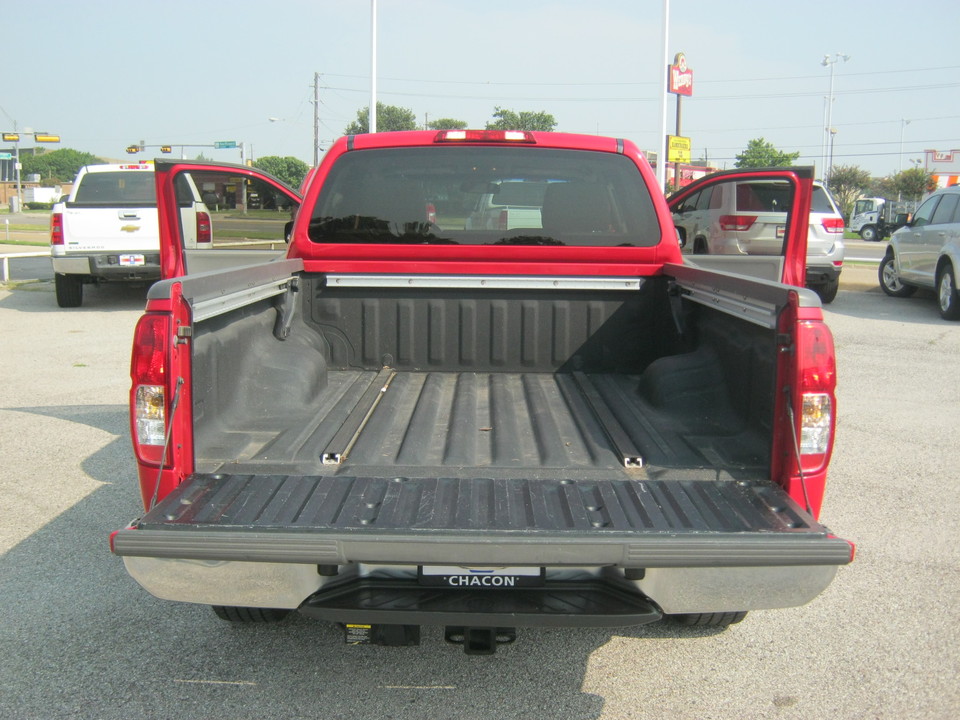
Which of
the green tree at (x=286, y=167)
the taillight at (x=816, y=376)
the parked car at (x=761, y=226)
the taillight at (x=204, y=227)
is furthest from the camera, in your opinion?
the green tree at (x=286, y=167)

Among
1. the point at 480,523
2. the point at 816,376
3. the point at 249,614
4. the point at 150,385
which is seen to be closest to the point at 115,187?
the point at 249,614

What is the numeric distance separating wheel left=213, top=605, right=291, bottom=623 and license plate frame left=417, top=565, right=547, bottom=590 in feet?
3.20

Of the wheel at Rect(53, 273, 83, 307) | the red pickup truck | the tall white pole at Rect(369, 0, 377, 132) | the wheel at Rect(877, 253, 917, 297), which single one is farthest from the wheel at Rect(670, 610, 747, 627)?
the tall white pole at Rect(369, 0, 377, 132)

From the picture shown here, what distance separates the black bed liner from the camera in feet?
7.85

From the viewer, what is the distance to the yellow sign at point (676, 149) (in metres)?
29.5

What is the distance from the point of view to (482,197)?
175 inches

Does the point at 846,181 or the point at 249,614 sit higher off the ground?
the point at 846,181

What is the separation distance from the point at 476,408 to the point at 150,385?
152 cm

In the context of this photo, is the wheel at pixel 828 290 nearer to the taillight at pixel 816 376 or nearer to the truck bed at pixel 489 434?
the truck bed at pixel 489 434

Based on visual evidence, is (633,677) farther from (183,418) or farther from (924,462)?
(924,462)

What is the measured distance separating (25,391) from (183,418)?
5501 millimetres

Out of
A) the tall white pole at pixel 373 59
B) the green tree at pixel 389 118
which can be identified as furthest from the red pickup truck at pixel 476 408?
the green tree at pixel 389 118

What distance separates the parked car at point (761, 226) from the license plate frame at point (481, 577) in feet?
31.6

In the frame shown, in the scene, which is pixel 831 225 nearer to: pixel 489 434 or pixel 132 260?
pixel 132 260
